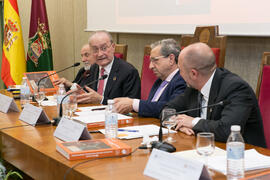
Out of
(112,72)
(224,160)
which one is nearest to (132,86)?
(112,72)

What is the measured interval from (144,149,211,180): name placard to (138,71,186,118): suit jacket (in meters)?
1.20

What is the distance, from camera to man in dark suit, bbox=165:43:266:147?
2082mm

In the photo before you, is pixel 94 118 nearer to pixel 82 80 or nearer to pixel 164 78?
pixel 164 78

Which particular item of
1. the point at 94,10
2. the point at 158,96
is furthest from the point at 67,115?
the point at 94,10

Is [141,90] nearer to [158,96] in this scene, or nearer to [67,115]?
[158,96]

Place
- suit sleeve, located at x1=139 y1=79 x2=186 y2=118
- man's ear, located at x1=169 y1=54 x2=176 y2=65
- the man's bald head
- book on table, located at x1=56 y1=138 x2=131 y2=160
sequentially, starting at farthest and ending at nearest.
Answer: man's ear, located at x1=169 y1=54 x2=176 y2=65 → suit sleeve, located at x1=139 y1=79 x2=186 y2=118 → the man's bald head → book on table, located at x1=56 y1=138 x2=131 y2=160

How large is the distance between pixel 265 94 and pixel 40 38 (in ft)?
12.4

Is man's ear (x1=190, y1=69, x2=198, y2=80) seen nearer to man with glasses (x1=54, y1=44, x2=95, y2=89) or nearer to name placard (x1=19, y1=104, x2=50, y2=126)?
name placard (x1=19, y1=104, x2=50, y2=126)

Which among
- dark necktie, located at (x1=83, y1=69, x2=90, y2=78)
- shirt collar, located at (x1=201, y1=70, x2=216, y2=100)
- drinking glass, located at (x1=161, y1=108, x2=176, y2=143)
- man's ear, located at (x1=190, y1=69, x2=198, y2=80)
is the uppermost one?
man's ear, located at (x1=190, y1=69, x2=198, y2=80)

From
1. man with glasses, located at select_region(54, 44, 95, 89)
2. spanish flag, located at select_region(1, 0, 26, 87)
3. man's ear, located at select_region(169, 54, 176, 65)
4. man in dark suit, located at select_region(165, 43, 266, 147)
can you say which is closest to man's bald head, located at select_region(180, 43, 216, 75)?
man in dark suit, located at select_region(165, 43, 266, 147)

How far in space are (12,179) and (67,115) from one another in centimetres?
52

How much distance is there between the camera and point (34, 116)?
245 centimetres

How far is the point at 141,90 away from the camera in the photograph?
3504 mm

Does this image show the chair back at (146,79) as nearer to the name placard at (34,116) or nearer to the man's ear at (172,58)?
the man's ear at (172,58)
